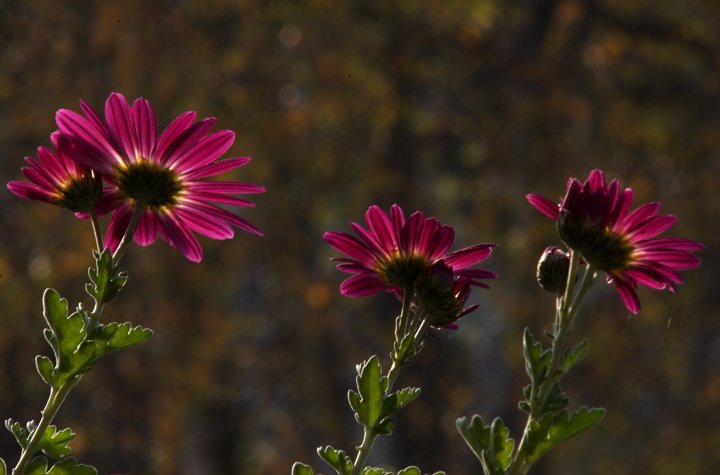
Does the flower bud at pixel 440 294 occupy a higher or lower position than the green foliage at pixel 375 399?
higher

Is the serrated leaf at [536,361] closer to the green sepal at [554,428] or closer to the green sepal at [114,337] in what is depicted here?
→ the green sepal at [554,428]

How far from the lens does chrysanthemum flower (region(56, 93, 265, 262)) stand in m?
0.60

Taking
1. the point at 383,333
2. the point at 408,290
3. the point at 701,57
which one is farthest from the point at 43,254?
the point at 408,290

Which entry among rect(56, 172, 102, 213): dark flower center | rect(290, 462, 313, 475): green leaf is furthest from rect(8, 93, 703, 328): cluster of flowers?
rect(290, 462, 313, 475): green leaf

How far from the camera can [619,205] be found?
66 centimetres

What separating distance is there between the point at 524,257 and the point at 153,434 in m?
2.32

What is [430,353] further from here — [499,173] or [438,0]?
[438,0]

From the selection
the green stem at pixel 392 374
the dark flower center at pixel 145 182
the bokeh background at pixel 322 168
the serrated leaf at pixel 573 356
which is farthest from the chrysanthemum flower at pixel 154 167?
the bokeh background at pixel 322 168

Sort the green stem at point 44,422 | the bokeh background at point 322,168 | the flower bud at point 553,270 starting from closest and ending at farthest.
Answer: the green stem at point 44,422 → the flower bud at point 553,270 → the bokeh background at point 322,168

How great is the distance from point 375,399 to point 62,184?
0.22m

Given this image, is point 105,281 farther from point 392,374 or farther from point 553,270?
point 553,270

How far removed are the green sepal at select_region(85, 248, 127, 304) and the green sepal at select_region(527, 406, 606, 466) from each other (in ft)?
0.79

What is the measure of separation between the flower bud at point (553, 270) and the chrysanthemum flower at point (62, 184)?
270 millimetres

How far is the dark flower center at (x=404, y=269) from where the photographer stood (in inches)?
25.8
